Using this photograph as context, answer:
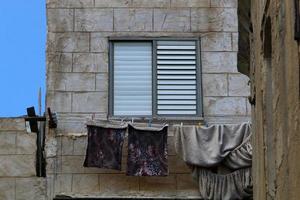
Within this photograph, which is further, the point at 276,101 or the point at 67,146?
the point at 67,146

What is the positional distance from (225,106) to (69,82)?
271cm

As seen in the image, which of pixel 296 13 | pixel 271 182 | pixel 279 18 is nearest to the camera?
pixel 296 13

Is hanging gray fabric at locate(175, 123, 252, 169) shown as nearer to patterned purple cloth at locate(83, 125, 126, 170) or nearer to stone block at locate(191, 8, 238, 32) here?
patterned purple cloth at locate(83, 125, 126, 170)

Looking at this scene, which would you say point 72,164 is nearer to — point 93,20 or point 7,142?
point 7,142

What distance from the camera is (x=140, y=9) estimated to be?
15156mm

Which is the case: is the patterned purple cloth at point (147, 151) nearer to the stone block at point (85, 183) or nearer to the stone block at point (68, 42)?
the stone block at point (85, 183)

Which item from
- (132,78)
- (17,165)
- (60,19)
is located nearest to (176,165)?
(132,78)

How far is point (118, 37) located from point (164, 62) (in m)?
0.91

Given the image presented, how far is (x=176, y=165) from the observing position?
14.5 meters

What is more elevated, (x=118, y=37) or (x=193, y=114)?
(x=118, y=37)

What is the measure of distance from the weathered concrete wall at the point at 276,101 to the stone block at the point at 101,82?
5115mm

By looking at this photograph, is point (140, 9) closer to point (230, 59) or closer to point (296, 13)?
point (230, 59)

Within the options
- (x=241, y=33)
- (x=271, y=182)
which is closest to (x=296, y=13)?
(x=271, y=182)

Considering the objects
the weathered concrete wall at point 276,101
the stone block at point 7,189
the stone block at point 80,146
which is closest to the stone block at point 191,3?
the stone block at point 80,146
